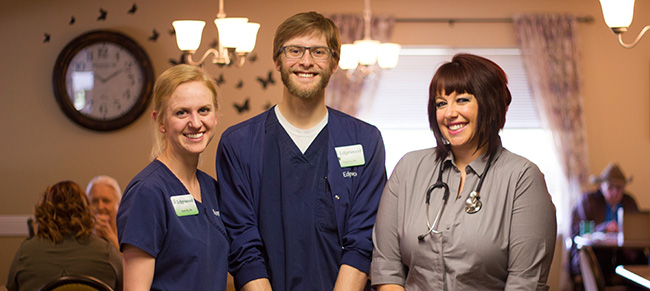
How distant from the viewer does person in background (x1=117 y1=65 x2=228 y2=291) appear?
2117 mm

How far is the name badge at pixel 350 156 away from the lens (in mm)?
2579

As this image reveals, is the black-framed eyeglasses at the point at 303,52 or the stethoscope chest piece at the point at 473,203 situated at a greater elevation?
the black-framed eyeglasses at the point at 303,52

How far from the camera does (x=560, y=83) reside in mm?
7328

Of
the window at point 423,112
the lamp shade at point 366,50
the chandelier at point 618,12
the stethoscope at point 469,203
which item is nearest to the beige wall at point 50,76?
the window at point 423,112

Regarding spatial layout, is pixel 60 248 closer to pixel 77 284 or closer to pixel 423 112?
pixel 77 284

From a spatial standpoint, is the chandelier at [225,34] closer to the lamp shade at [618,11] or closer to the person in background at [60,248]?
the person in background at [60,248]

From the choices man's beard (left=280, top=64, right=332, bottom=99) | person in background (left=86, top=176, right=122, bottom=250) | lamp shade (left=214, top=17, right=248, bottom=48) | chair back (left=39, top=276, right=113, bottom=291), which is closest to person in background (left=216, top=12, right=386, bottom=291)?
man's beard (left=280, top=64, right=332, bottom=99)

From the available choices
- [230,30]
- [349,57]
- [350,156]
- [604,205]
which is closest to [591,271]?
[604,205]

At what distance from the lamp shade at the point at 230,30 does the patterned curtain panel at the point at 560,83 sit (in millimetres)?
3763

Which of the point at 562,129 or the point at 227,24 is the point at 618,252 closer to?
the point at 562,129

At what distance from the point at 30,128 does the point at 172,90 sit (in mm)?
5306

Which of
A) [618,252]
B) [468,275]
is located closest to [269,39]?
[618,252]

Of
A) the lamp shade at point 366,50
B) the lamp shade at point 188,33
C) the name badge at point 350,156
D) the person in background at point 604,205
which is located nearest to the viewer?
the name badge at point 350,156

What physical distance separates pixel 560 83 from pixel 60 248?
5251mm
